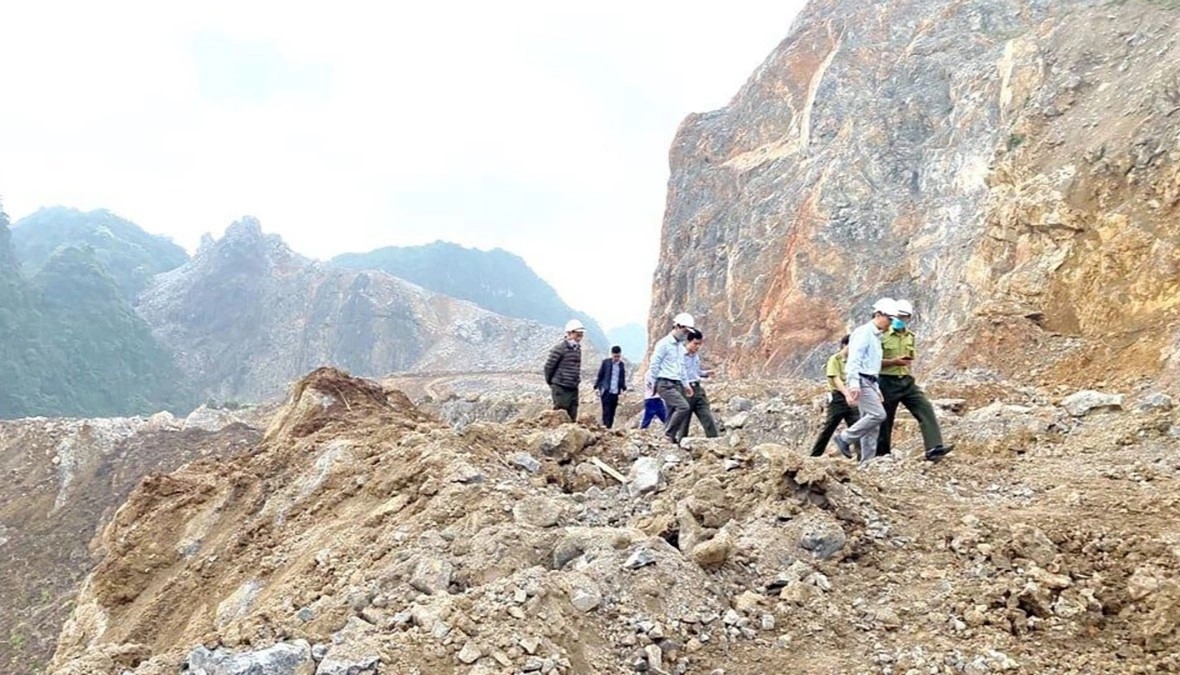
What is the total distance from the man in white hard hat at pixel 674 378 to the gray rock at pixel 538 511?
10.1 ft

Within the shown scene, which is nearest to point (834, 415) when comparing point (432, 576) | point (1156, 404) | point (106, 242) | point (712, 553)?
point (1156, 404)

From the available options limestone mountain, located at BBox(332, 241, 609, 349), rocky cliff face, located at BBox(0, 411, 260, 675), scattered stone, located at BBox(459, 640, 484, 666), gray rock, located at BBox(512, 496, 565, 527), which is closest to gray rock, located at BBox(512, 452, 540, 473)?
gray rock, located at BBox(512, 496, 565, 527)

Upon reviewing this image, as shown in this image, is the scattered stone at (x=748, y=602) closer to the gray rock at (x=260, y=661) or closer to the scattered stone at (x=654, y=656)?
the scattered stone at (x=654, y=656)

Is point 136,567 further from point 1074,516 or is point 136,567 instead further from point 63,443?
point 63,443

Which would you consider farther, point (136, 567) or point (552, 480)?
point (136, 567)

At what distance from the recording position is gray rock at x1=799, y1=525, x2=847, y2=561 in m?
5.37

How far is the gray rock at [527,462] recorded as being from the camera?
7605mm

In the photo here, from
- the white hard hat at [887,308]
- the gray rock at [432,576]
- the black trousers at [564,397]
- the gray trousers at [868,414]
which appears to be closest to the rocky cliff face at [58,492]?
the black trousers at [564,397]

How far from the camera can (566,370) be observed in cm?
1025

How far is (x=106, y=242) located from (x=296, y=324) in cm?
4924

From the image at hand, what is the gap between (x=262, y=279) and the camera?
100 meters

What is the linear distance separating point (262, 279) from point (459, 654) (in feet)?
341

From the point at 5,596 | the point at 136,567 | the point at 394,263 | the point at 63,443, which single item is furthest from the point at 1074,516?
the point at 394,263

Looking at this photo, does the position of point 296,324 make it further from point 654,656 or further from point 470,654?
point 654,656
